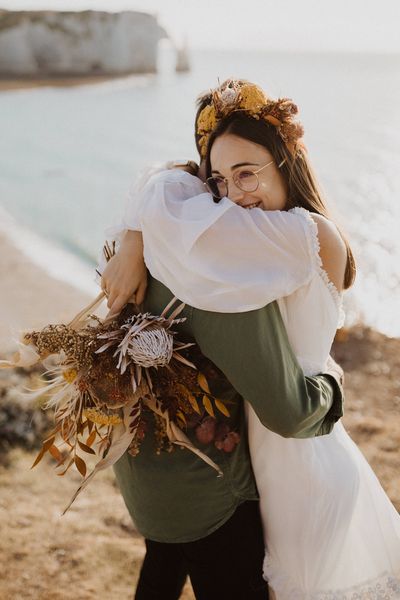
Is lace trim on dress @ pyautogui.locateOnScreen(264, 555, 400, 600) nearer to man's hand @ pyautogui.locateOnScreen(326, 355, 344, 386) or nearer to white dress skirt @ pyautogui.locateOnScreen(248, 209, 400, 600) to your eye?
white dress skirt @ pyautogui.locateOnScreen(248, 209, 400, 600)

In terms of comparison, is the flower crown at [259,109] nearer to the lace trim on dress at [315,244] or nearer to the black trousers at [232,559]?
the lace trim on dress at [315,244]

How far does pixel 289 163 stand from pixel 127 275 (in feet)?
1.89

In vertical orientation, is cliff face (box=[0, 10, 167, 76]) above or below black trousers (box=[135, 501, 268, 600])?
below

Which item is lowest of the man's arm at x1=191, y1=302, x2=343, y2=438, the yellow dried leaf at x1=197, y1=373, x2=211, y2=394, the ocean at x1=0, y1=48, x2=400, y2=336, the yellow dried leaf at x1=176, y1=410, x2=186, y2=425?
the ocean at x1=0, y1=48, x2=400, y2=336

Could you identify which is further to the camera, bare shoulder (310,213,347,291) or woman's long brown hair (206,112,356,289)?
woman's long brown hair (206,112,356,289)

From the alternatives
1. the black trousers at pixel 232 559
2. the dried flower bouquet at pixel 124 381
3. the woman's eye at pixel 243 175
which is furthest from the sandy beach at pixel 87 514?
the woman's eye at pixel 243 175

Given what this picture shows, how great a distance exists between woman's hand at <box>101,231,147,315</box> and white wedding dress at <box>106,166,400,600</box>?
0.07 metres

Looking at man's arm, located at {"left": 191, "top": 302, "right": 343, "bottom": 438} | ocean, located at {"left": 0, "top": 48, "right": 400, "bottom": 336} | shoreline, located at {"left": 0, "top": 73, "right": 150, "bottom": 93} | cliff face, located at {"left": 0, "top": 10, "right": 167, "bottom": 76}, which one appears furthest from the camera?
cliff face, located at {"left": 0, "top": 10, "right": 167, "bottom": 76}

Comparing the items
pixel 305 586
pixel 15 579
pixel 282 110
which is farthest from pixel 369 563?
pixel 15 579

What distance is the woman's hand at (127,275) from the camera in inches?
72.4

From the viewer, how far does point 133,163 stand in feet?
80.7

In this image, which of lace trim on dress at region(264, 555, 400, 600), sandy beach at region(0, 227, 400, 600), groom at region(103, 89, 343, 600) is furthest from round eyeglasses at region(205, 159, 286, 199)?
sandy beach at region(0, 227, 400, 600)

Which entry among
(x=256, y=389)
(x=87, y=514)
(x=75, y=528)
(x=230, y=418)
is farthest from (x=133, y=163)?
(x=256, y=389)

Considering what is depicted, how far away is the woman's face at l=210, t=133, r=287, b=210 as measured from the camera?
1.82 metres
